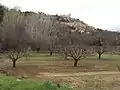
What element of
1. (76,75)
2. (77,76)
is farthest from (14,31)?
(77,76)

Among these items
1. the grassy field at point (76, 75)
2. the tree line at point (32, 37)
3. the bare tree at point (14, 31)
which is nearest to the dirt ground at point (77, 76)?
the grassy field at point (76, 75)

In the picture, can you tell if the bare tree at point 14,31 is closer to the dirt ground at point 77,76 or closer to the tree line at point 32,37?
the tree line at point 32,37

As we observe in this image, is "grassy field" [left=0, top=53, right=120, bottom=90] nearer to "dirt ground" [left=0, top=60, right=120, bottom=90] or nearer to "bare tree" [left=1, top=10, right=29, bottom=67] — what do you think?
"dirt ground" [left=0, top=60, right=120, bottom=90]

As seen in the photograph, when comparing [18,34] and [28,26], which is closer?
[18,34]

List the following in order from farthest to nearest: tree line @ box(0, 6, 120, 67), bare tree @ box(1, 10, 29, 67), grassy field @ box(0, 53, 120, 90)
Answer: tree line @ box(0, 6, 120, 67)
bare tree @ box(1, 10, 29, 67)
grassy field @ box(0, 53, 120, 90)

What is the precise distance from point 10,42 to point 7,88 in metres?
67.6

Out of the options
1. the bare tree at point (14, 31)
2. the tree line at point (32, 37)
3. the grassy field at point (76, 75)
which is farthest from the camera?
the tree line at point (32, 37)

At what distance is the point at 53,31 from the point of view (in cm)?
9575

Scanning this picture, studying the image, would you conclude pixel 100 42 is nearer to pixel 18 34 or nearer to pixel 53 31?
pixel 53 31

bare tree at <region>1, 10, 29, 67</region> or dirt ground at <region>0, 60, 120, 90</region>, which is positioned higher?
bare tree at <region>1, 10, 29, 67</region>

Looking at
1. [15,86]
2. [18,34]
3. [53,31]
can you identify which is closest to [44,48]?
[18,34]

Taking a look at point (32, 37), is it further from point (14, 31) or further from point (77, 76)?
point (77, 76)

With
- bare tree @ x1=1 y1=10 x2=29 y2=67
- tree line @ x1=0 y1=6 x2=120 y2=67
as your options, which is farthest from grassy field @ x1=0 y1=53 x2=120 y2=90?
bare tree @ x1=1 y1=10 x2=29 y2=67

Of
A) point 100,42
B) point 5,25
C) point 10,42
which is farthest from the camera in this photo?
point 100,42
